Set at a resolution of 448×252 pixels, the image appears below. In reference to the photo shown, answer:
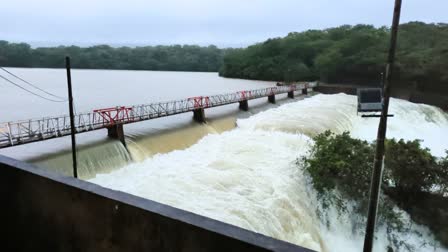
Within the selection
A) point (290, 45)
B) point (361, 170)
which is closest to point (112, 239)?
point (361, 170)

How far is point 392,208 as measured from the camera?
1082 centimetres

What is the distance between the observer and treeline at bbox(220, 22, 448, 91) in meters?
42.6

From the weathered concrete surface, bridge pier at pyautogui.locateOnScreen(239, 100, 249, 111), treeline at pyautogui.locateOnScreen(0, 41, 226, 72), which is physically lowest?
bridge pier at pyautogui.locateOnScreen(239, 100, 249, 111)

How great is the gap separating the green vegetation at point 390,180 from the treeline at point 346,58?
110 ft

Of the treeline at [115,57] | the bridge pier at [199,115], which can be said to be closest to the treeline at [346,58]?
the treeline at [115,57]

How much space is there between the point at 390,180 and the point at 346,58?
1710 inches

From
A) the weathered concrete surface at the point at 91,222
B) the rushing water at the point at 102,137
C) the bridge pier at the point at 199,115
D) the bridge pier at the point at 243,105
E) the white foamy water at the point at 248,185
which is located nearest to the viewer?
the weathered concrete surface at the point at 91,222

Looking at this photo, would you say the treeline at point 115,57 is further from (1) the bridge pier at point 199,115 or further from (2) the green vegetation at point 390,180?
(2) the green vegetation at point 390,180

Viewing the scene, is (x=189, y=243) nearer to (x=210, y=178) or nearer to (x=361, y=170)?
(x=210, y=178)

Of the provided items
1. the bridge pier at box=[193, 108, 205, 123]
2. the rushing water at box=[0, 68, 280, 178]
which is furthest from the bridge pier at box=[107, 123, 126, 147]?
the bridge pier at box=[193, 108, 205, 123]

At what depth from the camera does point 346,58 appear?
170 feet

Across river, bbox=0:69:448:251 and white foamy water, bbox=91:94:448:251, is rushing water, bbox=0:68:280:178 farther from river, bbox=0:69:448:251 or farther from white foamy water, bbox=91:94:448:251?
white foamy water, bbox=91:94:448:251

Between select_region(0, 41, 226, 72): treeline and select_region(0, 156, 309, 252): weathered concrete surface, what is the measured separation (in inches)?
2351

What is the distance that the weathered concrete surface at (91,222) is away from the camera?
2131mm
